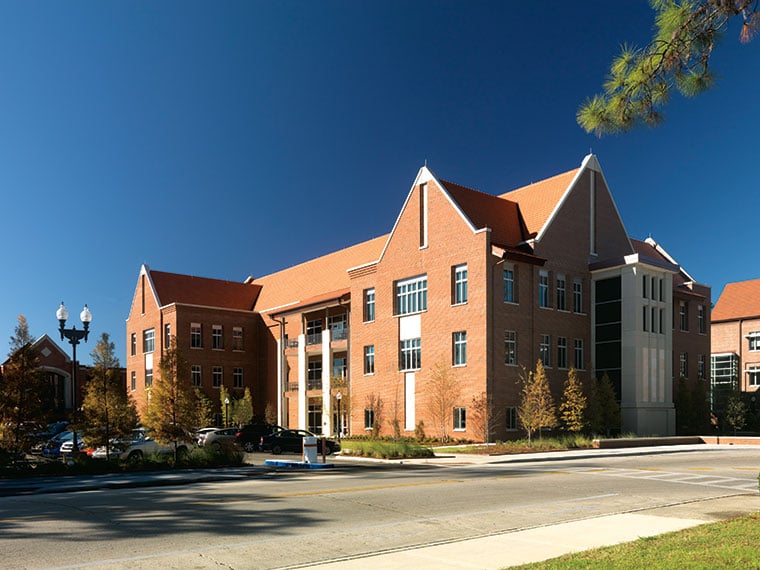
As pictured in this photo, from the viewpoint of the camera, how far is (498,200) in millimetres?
45625

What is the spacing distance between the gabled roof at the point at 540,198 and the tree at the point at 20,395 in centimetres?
2947

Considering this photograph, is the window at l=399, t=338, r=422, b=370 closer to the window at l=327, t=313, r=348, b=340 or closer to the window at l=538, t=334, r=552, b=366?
the window at l=538, t=334, r=552, b=366

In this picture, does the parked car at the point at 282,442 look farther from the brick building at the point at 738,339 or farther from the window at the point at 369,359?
the brick building at the point at 738,339

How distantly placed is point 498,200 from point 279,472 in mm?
27899

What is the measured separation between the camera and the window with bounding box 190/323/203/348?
61.1 meters

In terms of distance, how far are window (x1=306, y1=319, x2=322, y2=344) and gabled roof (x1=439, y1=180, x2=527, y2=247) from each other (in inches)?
679

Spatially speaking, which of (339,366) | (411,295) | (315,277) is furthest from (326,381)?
(315,277)

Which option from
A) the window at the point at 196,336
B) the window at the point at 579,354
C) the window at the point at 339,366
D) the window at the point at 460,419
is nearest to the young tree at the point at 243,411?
the window at the point at 196,336

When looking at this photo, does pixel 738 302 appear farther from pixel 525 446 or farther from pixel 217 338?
pixel 217 338

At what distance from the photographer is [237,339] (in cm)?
6412

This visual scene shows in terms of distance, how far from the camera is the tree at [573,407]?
39531mm

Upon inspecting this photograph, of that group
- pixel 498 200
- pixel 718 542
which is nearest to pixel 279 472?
pixel 718 542

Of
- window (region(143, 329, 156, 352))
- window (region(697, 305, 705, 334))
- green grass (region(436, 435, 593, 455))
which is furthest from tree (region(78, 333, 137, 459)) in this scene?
window (region(697, 305, 705, 334))

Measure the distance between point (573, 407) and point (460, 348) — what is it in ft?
23.3
